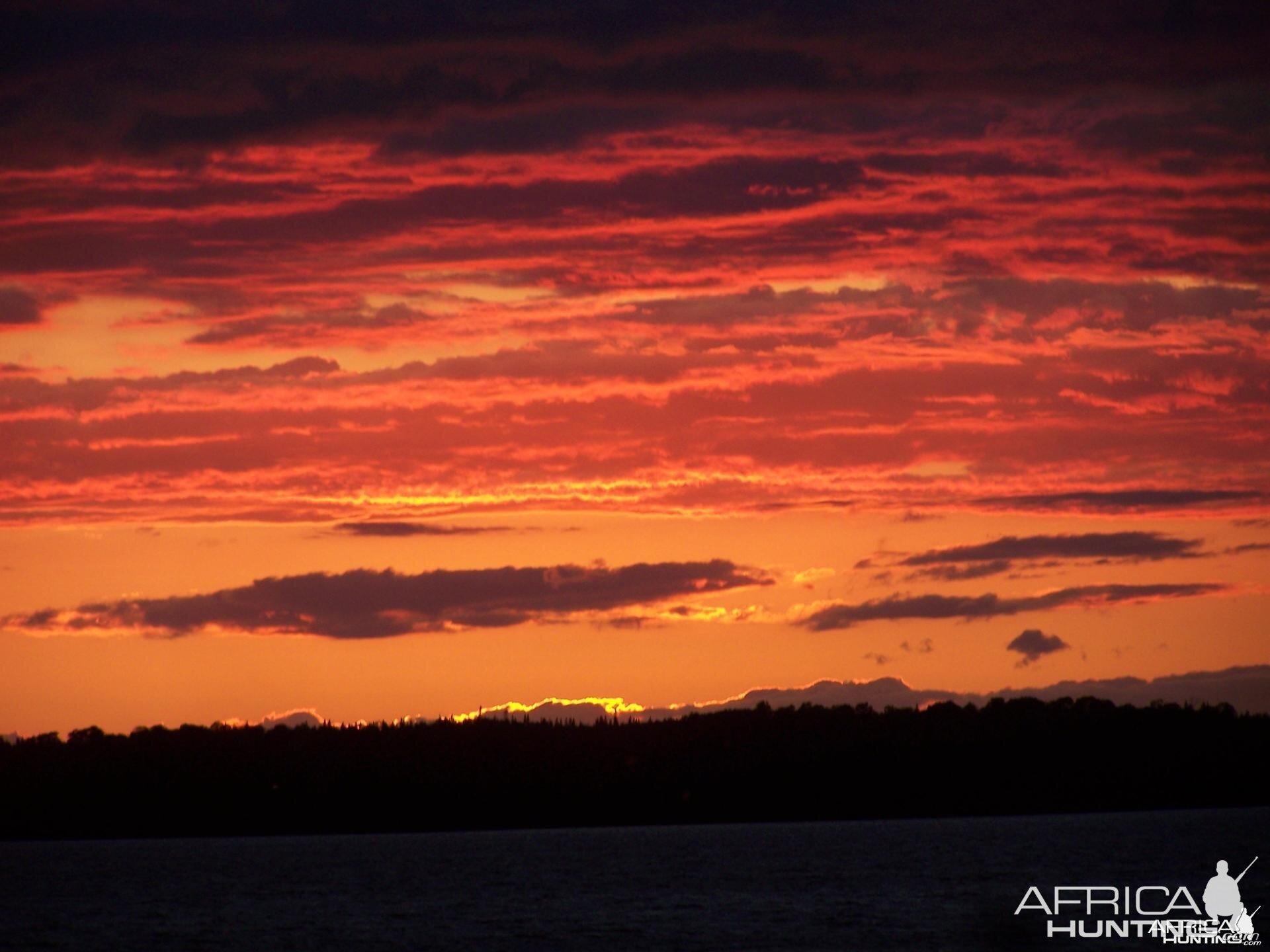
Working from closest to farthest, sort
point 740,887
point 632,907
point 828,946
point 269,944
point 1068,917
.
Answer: point 828,946
point 269,944
point 1068,917
point 632,907
point 740,887

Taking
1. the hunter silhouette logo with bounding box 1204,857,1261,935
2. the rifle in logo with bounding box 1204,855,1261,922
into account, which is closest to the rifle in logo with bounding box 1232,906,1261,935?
the hunter silhouette logo with bounding box 1204,857,1261,935

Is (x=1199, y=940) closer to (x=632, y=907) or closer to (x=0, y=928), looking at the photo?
(x=632, y=907)

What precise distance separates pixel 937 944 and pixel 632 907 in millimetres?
49107

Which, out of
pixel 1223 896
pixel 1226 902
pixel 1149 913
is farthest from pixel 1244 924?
pixel 1226 902

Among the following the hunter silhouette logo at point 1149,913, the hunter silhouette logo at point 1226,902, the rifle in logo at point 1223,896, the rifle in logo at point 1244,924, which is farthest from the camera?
the rifle in logo at point 1244,924

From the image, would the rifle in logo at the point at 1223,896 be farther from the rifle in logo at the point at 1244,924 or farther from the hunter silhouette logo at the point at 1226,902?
the rifle in logo at the point at 1244,924

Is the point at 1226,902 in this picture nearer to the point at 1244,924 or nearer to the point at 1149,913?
the point at 1244,924

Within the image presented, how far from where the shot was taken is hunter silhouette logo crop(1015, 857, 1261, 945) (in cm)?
12312

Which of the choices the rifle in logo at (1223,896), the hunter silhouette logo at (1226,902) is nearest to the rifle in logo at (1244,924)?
the hunter silhouette logo at (1226,902)

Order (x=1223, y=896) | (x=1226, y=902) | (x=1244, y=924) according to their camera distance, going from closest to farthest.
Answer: (x=1226, y=902), (x=1223, y=896), (x=1244, y=924)

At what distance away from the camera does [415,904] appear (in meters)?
180

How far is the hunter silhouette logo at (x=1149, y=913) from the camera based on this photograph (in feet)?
404

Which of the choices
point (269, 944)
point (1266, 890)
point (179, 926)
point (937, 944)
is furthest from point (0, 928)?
point (1266, 890)

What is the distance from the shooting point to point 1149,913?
149 meters
